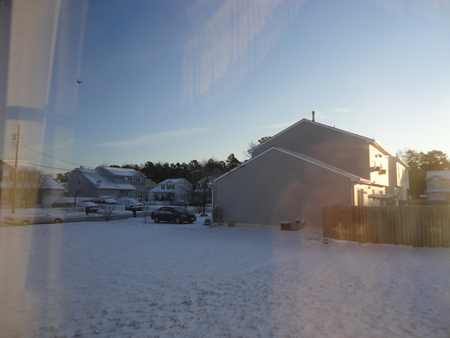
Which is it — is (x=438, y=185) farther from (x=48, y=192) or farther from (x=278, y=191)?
(x=48, y=192)

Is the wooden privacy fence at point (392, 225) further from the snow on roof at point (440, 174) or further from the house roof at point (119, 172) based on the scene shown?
the house roof at point (119, 172)

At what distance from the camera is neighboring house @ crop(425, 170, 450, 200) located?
57281 millimetres

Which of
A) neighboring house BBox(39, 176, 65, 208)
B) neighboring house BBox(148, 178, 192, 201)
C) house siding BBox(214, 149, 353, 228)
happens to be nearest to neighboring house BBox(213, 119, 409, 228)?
house siding BBox(214, 149, 353, 228)

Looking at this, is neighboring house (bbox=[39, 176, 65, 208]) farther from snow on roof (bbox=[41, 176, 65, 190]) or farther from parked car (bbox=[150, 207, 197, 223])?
parked car (bbox=[150, 207, 197, 223])

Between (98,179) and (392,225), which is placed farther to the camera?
(98,179)

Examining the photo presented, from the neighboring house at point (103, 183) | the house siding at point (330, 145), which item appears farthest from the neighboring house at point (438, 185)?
the neighboring house at point (103, 183)

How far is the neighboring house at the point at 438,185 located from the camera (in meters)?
57.3

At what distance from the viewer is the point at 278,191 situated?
21.1 meters

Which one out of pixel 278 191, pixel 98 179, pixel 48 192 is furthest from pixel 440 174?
pixel 48 192

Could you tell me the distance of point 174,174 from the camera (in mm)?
98438

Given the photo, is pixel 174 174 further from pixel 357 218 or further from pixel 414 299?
pixel 414 299

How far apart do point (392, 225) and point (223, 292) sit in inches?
407

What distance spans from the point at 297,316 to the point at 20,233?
17.9m

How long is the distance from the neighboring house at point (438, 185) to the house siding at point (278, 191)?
159ft
